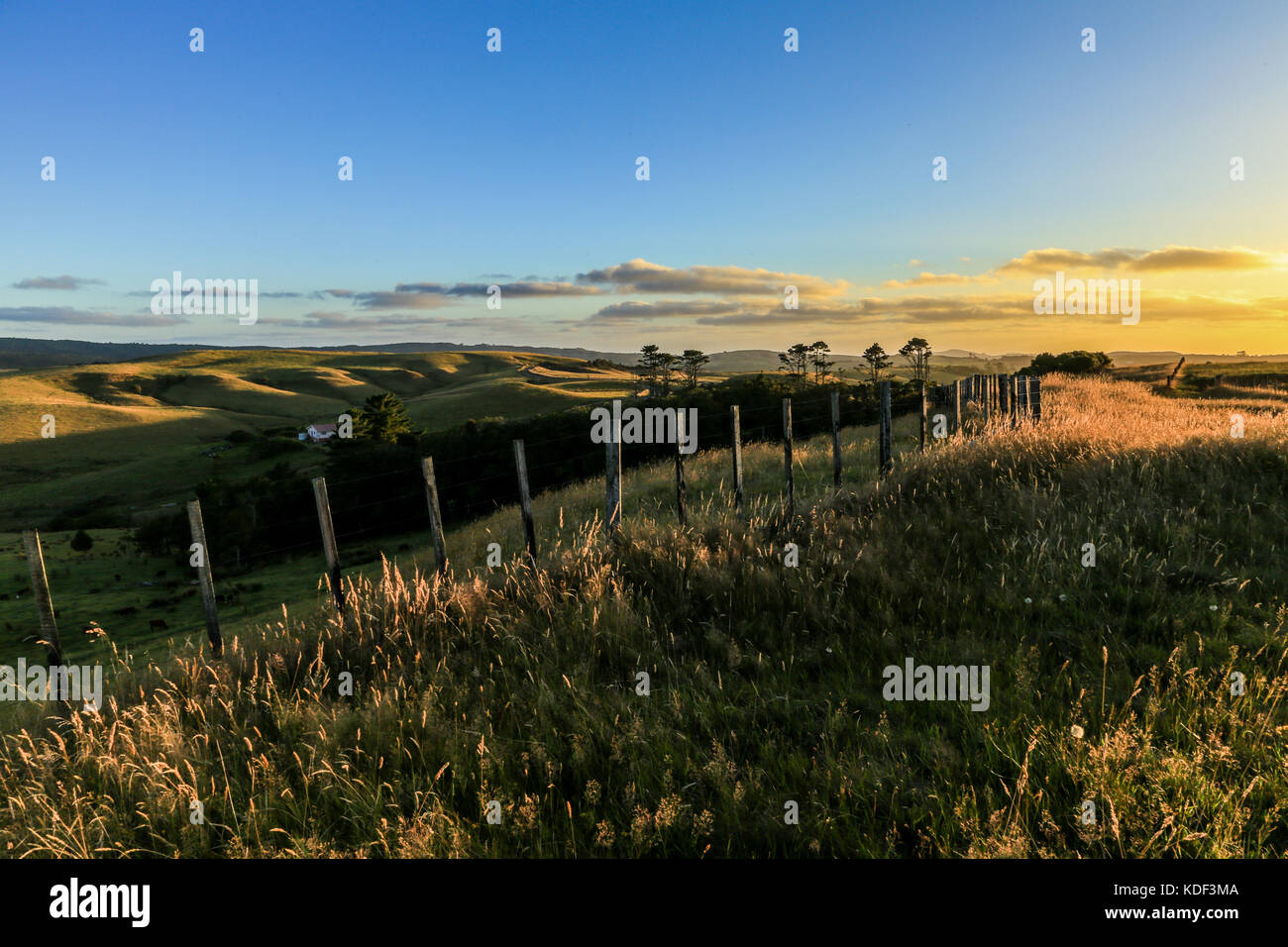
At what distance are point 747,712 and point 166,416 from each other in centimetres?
12111

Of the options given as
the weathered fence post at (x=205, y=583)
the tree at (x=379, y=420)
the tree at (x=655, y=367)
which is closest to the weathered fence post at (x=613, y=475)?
the weathered fence post at (x=205, y=583)

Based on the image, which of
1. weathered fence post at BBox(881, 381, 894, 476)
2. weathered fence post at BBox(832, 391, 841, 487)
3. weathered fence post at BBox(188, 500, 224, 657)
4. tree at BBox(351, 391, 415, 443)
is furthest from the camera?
tree at BBox(351, 391, 415, 443)

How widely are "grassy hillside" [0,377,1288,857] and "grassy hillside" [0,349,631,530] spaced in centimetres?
3844

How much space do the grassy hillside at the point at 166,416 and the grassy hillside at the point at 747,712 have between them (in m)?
38.4

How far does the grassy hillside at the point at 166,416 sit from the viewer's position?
212 feet

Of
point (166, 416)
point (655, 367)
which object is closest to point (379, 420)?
point (166, 416)

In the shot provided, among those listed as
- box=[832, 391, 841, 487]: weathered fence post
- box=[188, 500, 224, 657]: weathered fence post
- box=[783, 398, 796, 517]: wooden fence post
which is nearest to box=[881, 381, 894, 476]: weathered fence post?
box=[832, 391, 841, 487]: weathered fence post

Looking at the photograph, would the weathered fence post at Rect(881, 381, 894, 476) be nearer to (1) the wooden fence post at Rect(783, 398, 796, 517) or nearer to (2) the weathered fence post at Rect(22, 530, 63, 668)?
→ (1) the wooden fence post at Rect(783, 398, 796, 517)

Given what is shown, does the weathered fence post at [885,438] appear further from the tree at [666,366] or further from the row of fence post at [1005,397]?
the tree at [666,366]

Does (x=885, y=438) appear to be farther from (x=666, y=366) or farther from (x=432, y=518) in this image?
(x=666, y=366)

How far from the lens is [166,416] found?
99.5 m

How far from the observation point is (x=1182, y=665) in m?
4.69

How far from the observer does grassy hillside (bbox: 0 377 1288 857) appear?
3.20 meters
